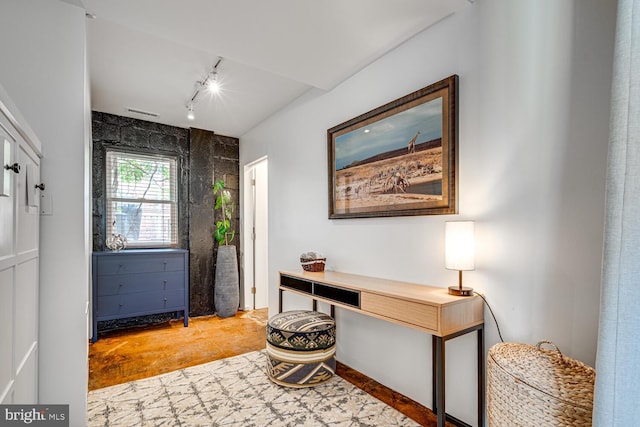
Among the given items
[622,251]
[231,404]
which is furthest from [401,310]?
[231,404]

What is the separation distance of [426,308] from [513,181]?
0.79 m

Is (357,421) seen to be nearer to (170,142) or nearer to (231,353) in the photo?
(231,353)

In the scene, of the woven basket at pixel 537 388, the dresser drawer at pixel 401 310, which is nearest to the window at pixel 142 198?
the dresser drawer at pixel 401 310

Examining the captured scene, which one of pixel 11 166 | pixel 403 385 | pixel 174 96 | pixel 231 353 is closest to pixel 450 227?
pixel 403 385

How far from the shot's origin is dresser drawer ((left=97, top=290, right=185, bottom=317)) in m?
3.50

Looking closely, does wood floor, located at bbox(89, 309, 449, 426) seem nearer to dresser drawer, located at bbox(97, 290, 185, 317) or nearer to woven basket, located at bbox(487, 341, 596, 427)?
dresser drawer, located at bbox(97, 290, 185, 317)

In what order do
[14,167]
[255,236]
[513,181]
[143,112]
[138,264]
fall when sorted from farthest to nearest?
[255,236] → [143,112] → [138,264] → [513,181] → [14,167]

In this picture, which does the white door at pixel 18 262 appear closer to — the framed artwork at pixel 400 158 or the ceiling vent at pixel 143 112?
the framed artwork at pixel 400 158

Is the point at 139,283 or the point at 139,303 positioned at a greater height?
the point at 139,283

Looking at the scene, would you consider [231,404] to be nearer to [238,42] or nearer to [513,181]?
[513,181]

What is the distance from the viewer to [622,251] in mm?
1008

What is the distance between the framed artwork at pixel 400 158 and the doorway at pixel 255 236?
208cm

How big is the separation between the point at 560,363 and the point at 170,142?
4512 millimetres

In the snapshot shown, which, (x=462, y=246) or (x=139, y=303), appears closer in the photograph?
(x=462, y=246)
